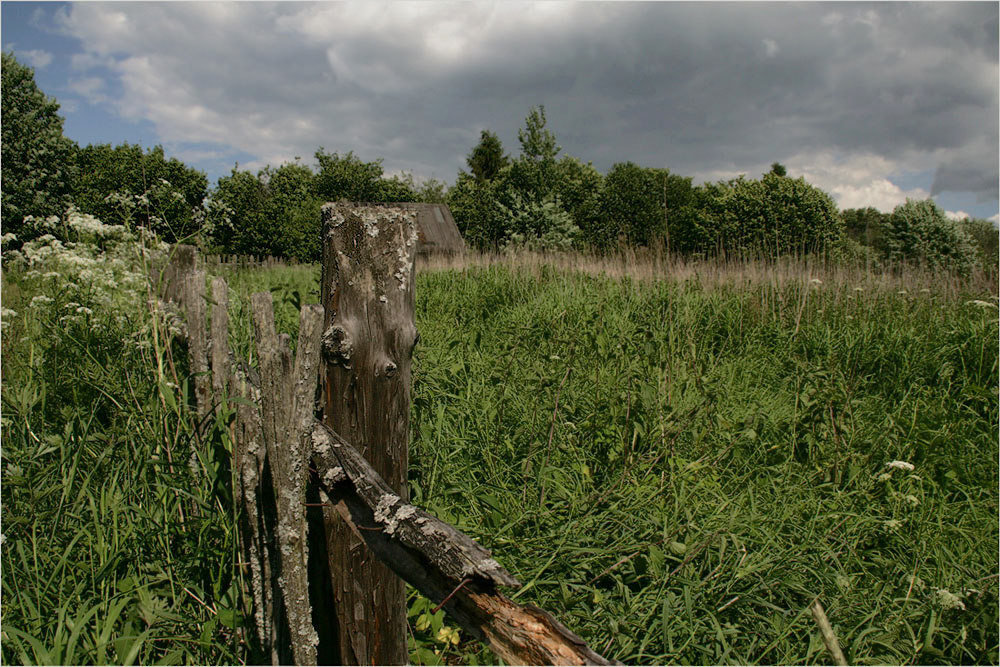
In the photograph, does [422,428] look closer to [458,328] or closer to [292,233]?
[458,328]

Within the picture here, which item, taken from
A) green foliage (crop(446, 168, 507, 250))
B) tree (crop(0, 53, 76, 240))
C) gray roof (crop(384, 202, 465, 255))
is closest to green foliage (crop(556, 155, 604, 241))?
green foliage (crop(446, 168, 507, 250))

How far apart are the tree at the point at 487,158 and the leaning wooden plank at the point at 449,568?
4876 cm

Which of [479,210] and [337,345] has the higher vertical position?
[479,210]

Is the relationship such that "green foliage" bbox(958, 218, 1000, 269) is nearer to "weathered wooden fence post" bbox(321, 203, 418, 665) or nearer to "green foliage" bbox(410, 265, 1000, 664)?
"green foliage" bbox(410, 265, 1000, 664)

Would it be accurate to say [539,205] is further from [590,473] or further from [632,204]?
[590,473]

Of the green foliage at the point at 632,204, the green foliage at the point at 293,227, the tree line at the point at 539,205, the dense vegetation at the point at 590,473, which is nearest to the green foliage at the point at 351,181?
the tree line at the point at 539,205

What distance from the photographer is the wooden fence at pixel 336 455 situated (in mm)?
1452

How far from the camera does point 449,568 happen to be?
1110mm

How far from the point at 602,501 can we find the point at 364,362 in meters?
1.64

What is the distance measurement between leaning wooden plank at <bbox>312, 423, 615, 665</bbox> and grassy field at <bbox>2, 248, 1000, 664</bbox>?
31.3 inches

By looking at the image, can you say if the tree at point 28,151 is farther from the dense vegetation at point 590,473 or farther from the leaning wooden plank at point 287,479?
the leaning wooden plank at point 287,479

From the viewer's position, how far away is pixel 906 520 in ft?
10.2

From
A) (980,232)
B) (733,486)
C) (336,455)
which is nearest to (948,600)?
(733,486)

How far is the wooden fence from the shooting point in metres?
1.45
